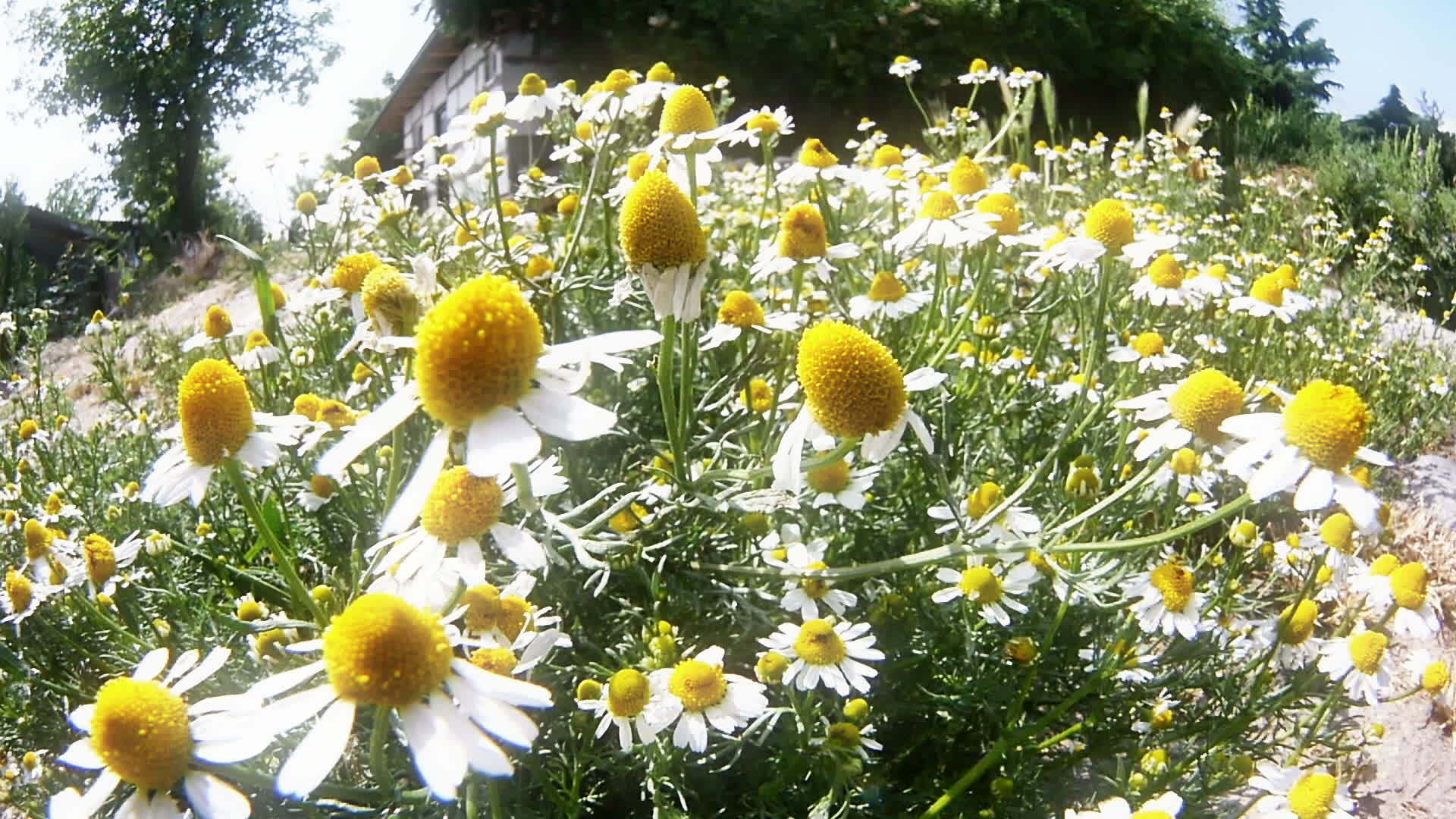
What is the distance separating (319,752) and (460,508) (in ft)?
1.02

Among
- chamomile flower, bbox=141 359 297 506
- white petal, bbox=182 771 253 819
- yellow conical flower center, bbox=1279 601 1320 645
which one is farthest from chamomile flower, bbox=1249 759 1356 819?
chamomile flower, bbox=141 359 297 506

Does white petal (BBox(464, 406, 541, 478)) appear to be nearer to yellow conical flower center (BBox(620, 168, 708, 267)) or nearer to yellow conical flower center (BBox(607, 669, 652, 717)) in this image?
yellow conical flower center (BBox(620, 168, 708, 267))

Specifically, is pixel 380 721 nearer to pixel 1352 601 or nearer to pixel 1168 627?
pixel 1168 627

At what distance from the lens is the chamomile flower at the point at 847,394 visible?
1312mm

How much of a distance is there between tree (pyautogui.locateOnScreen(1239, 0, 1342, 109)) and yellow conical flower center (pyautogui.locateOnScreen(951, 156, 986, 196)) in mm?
10612

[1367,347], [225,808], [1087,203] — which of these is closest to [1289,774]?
[225,808]

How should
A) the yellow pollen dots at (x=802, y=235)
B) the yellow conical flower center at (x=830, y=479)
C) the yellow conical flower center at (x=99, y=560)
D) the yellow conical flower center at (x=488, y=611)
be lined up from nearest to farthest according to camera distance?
the yellow conical flower center at (x=488, y=611), the yellow conical flower center at (x=830, y=479), the yellow conical flower center at (x=99, y=560), the yellow pollen dots at (x=802, y=235)

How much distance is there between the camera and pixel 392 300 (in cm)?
132

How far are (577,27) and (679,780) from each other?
28.0 ft

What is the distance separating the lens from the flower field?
3.57 ft

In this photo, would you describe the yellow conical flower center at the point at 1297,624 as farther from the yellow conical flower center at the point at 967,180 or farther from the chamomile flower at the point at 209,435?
the chamomile flower at the point at 209,435

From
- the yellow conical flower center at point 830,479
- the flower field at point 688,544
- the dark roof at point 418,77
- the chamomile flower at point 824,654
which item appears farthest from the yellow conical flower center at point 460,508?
the dark roof at point 418,77

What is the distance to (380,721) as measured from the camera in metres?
0.96

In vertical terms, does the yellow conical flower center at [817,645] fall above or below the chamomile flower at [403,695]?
below
